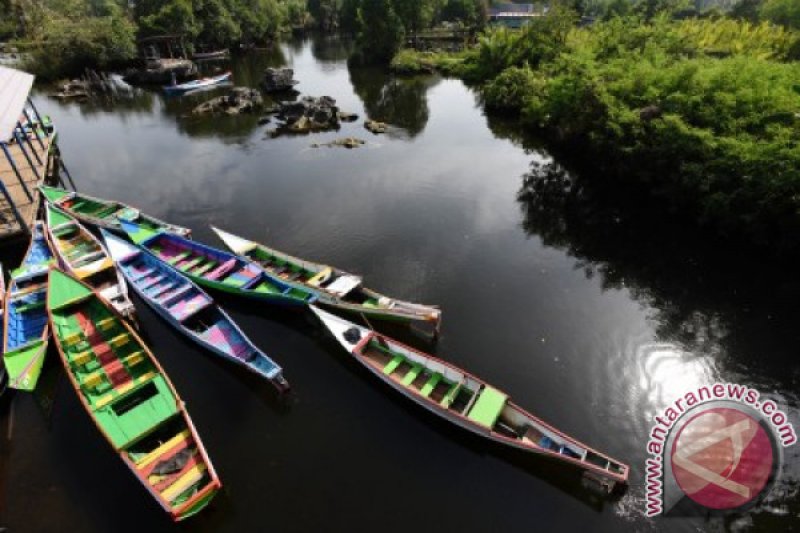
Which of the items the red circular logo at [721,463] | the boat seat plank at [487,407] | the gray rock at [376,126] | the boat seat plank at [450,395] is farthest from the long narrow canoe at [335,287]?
the gray rock at [376,126]

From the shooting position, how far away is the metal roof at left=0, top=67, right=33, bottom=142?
34106 mm

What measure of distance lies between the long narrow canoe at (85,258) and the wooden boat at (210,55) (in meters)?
89.4

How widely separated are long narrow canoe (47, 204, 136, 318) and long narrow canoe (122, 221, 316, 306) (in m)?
2.90

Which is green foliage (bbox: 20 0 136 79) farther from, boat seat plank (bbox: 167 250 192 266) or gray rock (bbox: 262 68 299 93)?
boat seat plank (bbox: 167 250 192 266)

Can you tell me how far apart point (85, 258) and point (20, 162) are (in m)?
26.0

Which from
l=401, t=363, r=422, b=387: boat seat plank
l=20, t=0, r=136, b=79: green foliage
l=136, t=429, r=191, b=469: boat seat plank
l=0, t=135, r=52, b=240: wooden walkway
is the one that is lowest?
l=401, t=363, r=422, b=387: boat seat plank

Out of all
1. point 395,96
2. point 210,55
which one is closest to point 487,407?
point 395,96

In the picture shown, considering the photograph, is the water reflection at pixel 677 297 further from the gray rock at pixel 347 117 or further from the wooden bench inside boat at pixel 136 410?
the gray rock at pixel 347 117

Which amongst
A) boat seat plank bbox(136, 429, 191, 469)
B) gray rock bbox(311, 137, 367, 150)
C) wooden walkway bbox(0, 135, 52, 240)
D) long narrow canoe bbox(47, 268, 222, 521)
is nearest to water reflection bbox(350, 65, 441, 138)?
gray rock bbox(311, 137, 367, 150)

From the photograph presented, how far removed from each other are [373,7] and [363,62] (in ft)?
42.2

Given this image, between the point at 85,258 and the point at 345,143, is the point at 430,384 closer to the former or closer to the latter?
the point at 85,258

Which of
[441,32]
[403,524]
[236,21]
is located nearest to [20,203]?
[403,524]

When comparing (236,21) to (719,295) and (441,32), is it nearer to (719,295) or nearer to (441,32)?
(441,32)

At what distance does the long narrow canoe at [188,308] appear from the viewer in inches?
965
